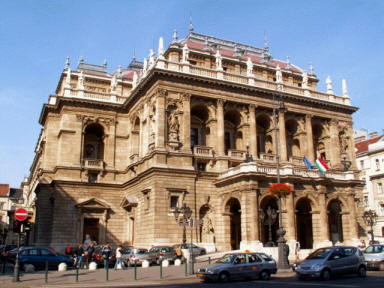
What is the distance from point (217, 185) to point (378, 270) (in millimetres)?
17217

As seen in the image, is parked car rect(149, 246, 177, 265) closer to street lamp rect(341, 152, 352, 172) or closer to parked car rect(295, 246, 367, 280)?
parked car rect(295, 246, 367, 280)

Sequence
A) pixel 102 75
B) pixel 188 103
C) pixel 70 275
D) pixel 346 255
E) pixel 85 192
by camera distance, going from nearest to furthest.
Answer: pixel 346 255
pixel 70 275
pixel 188 103
pixel 85 192
pixel 102 75

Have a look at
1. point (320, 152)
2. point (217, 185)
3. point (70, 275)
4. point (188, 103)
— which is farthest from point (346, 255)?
point (320, 152)

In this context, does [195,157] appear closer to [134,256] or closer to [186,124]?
[186,124]

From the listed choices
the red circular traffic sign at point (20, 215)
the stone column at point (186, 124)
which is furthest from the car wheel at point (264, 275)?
the stone column at point (186, 124)

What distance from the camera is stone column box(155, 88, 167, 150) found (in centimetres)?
3894

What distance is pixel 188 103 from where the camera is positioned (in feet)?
136

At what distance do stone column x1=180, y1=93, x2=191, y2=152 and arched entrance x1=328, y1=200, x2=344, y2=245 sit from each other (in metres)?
15.9

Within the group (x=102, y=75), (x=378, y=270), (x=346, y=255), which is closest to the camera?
(x=346, y=255)

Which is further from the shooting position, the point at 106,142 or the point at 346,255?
the point at 106,142

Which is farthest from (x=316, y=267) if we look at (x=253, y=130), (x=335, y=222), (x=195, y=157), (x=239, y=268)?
(x=335, y=222)

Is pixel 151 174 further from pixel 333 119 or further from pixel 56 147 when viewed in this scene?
pixel 333 119

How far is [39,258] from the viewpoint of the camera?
29.3 m

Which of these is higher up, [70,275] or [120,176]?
[120,176]
